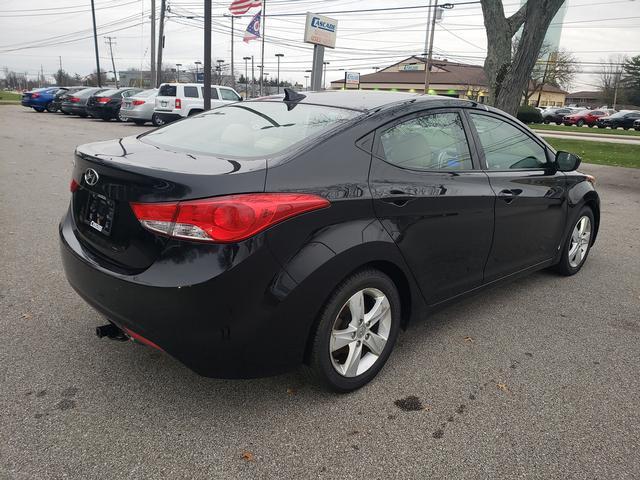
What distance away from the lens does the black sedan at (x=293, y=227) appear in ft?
7.26

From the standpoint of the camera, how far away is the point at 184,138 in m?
3.10

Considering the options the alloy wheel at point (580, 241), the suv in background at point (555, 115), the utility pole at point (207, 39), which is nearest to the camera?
the alloy wheel at point (580, 241)

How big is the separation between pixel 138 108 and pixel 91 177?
20056mm

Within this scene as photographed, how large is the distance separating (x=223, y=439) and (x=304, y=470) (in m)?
0.42

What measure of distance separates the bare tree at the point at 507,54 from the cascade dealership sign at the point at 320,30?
27.9 feet

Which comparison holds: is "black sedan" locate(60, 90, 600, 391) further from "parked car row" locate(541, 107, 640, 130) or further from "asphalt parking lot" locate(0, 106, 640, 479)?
"parked car row" locate(541, 107, 640, 130)

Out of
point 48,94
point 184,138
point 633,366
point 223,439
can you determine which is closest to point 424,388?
point 223,439

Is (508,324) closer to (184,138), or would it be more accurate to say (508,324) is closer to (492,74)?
(184,138)

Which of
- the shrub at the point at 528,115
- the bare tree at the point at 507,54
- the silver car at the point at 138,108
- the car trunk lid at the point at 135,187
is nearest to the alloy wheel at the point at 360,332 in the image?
the car trunk lid at the point at 135,187

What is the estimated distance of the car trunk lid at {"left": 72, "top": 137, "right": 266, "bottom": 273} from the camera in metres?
2.24

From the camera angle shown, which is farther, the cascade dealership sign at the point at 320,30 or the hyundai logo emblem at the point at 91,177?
the cascade dealership sign at the point at 320,30

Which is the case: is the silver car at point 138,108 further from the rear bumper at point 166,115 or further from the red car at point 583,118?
the red car at point 583,118

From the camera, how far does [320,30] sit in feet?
64.0

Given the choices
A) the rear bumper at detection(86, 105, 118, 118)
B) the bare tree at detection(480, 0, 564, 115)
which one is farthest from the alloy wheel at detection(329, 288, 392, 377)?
the rear bumper at detection(86, 105, 118, 118)
